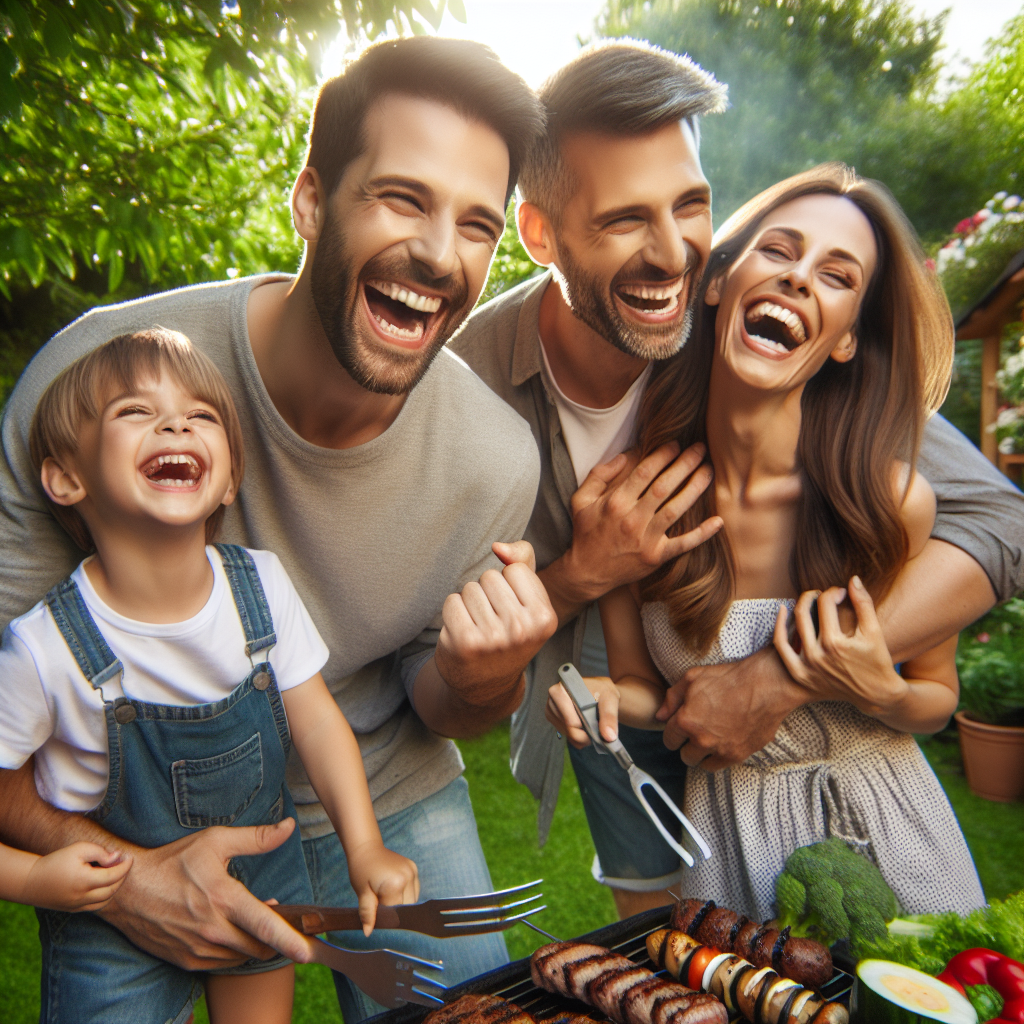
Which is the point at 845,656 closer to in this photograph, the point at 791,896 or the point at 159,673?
the point at 791,896

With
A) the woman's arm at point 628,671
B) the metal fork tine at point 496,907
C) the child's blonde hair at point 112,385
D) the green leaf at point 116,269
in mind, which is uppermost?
the green leaf at point 116,269

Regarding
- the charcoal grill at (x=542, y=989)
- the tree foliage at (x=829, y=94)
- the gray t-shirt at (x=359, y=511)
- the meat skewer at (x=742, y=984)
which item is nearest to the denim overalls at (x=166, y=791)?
the gray t-shirt at (x=359, y=511)

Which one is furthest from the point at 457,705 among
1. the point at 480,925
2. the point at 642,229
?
the point at 642,229

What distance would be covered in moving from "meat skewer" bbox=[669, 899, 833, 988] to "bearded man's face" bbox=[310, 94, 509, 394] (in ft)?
3.01

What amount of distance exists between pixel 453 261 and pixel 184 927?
3.15 feet

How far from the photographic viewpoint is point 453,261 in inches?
44.9

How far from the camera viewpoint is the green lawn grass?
2.43 metres

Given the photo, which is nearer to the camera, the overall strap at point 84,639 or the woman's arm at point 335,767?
the overall strap at point 84,639

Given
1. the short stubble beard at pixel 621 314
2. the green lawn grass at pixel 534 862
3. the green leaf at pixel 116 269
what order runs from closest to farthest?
the short stubble beard at pixel 621 314
the green leaf at pixel 116 269
the green lawn grass at pixel 534 862

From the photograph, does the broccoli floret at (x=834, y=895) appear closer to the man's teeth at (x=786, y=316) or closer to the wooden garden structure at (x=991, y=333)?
the man's teeth at (x=786, y=316)

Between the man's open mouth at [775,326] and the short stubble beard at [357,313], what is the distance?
0.47 m

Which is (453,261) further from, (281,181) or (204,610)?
(281,181)

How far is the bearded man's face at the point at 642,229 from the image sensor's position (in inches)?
54.6

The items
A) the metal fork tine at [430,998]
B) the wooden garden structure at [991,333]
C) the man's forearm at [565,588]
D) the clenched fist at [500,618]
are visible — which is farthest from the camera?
the wooden garden structure at [991,333]
